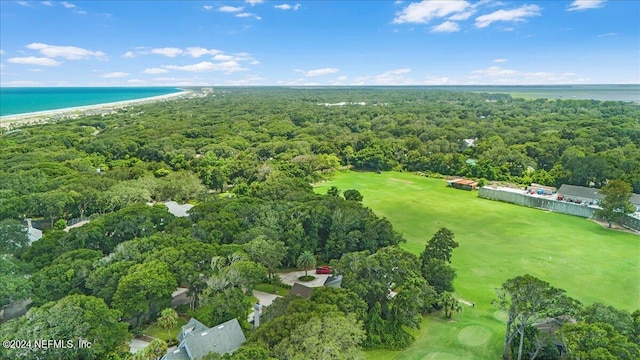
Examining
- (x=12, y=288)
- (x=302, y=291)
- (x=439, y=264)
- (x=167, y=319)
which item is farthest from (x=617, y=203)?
(x=12, y=288)

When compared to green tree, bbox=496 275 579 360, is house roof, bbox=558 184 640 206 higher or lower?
lower

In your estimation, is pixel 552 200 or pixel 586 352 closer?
pixel 586 352

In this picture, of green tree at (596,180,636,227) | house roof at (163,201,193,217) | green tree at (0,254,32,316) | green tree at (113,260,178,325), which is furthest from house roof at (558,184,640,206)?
green tree at (0,254,32,316)

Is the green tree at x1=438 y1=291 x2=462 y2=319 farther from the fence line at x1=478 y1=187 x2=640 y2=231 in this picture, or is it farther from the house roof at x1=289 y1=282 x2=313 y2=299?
the fence line at x1=478 y1=187 x2=640 y2=231

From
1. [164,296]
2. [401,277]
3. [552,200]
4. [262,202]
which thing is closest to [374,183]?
[552,200]

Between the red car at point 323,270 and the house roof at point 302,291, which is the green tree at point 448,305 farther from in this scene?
the red car at point 323,270

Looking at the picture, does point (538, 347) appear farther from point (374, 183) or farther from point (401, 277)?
point (374, 183)
